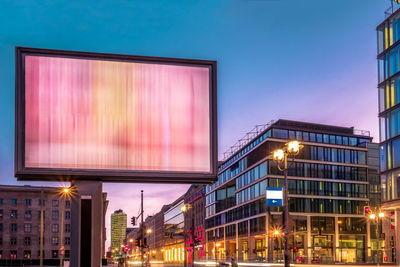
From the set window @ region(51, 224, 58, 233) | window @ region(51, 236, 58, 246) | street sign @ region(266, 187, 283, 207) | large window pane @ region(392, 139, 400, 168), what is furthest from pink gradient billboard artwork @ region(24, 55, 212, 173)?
window @ region(51, 236, 58, 246)

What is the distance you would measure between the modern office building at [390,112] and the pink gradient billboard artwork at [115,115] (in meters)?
60.3

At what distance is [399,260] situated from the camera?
63.5 m

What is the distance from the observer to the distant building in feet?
410

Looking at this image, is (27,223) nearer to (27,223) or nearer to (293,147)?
(27,223)

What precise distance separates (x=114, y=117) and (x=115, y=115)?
4 centimetres

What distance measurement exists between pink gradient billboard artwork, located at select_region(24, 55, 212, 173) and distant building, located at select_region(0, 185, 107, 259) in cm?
12161

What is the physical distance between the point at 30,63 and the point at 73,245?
11.8 feet

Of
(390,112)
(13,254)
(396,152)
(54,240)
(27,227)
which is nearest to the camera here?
(396,152)

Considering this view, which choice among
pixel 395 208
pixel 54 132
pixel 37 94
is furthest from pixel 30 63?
pixel 395 208

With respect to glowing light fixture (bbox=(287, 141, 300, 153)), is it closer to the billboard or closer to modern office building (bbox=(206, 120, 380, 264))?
the billboard

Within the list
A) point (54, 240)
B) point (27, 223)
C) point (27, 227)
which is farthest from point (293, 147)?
point (27, 227)

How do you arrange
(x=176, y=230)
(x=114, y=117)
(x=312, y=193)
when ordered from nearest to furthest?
(x=114, y=117), (x=312, y=193), (x=176, y=230)

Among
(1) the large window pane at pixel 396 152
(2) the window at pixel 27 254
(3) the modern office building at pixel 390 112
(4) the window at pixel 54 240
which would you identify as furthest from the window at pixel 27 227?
(1) the large window pane at pixel 396 152

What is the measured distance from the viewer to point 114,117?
9.09m
